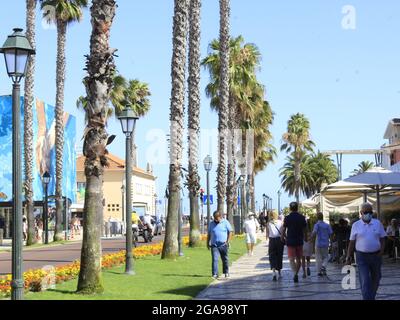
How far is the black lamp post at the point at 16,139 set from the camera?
9836 mm

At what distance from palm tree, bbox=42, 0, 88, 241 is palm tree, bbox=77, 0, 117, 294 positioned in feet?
84.5

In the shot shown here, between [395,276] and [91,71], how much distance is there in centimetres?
843

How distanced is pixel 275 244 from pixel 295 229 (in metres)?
1.24

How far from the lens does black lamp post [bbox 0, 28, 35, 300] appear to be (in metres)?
9.84

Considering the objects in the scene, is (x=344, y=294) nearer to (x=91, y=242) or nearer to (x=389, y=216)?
(x=91, y=242)

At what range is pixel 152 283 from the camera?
1480cm

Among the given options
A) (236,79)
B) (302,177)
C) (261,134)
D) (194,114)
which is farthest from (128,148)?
(302,177)

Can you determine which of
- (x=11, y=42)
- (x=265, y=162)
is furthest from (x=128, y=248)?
(x=265, y=162)

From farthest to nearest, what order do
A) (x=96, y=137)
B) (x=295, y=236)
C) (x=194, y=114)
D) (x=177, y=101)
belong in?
(x=194, y=114), (x=177, y=101), (x=295, y=236), (x=96, y=137)

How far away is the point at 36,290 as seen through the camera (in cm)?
1302

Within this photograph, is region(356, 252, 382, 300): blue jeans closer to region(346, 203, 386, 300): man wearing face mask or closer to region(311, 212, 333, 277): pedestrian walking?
region(346, 203, 386, 300): man wearing face mask

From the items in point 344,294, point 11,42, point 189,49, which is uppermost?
point 189,49

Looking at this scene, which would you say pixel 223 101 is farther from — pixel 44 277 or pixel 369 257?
pixel 369 257

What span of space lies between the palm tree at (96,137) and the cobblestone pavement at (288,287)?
83.3 inches
